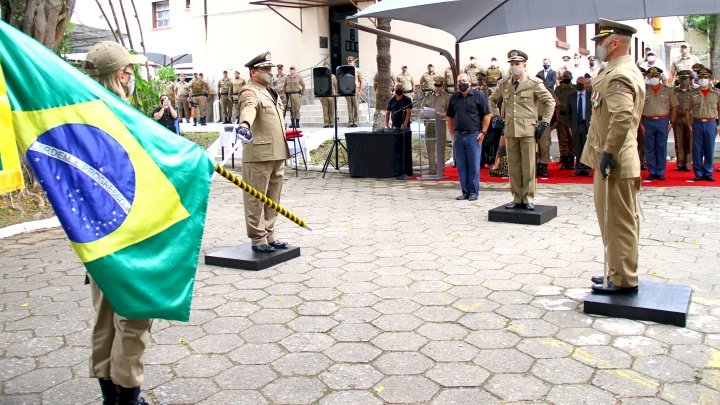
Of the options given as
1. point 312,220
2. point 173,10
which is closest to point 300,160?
point 312,220

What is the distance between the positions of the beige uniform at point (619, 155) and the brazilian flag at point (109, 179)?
299 cm

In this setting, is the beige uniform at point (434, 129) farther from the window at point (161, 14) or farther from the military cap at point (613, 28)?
the window at point (161, 14)

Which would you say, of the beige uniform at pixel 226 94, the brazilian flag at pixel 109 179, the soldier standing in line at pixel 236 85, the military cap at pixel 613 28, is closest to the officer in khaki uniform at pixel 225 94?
the beige uniform at pixel 226 94

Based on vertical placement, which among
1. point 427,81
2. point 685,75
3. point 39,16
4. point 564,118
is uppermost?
point 39,16

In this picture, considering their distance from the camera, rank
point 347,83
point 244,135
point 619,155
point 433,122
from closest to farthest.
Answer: point 619,155 < point 244,135 < point 433,122 < point 347,83

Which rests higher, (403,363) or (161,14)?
(161,14)

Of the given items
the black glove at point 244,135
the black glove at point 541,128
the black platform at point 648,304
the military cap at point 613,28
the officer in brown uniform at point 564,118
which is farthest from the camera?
the officer in brown uniform at point 564,118

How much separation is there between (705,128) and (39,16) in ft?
34.8

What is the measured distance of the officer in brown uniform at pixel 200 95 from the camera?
26031 millimetres

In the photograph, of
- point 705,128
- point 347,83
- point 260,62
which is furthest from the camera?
point 347,83

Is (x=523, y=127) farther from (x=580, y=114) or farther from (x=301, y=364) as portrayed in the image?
(x=301, y=364)

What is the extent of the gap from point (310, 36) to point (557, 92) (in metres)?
14.0

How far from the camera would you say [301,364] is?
13.2 ft

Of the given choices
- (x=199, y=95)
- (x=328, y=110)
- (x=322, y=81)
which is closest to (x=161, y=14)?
(x=199, y=95)
